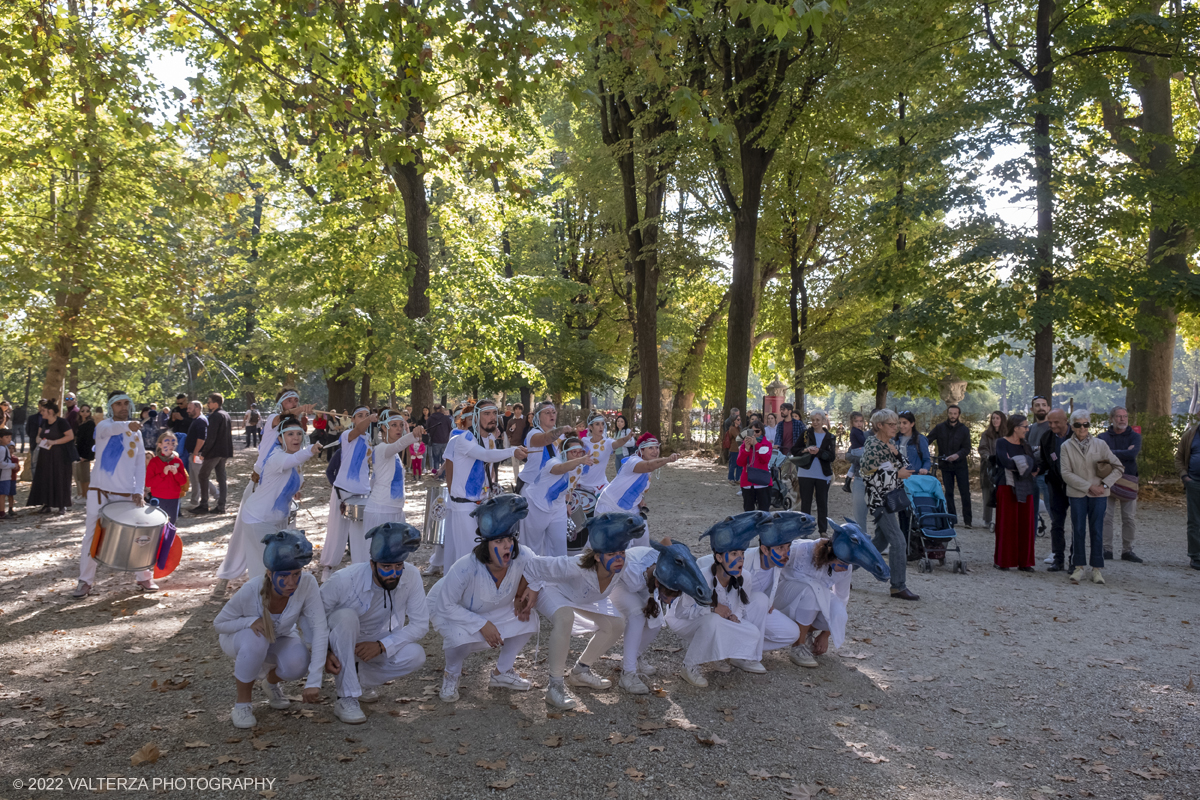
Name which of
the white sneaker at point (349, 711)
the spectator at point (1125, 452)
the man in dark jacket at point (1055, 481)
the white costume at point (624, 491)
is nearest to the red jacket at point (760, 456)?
the man in dark jacket at point (1055, 481)

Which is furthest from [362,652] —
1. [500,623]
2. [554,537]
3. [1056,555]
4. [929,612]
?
[1056,555]

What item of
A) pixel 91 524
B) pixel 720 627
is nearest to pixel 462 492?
pixel 720 627

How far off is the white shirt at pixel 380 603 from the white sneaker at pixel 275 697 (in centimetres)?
63

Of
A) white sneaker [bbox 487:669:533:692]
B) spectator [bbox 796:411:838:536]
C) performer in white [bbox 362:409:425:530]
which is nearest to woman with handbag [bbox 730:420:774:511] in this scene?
spectator [bbox 796:411:838:536]

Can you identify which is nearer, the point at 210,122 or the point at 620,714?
the point at 620,714

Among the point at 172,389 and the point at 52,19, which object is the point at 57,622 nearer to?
the point at 52,19

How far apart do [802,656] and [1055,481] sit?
5414 millimetres

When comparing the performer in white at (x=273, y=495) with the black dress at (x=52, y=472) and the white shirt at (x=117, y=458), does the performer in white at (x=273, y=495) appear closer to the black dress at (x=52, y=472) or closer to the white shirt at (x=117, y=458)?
the white shirt at (x=117, y=458)

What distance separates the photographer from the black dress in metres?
13.8

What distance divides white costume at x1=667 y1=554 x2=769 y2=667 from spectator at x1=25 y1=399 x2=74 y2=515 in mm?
12269

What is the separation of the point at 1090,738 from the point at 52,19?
9.97 metres

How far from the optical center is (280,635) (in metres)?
5.14

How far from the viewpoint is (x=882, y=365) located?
22578 mm

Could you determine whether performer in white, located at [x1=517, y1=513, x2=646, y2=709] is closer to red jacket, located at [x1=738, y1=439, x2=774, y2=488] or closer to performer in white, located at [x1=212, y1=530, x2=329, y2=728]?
performer in white, located at [x1=212, y1=530, x2=329, y2=728]
